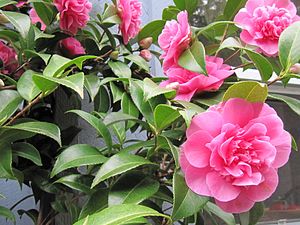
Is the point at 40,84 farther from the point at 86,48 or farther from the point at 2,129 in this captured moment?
the point at 86,48

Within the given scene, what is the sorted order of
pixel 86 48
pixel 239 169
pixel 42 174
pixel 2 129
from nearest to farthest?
pixel 239 169 → pixel 2 129 → pixel 42 174 → pixel 86 48

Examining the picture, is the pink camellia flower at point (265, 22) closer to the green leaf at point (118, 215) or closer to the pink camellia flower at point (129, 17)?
the pink camellia flower at point (129, 17)

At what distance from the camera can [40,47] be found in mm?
773

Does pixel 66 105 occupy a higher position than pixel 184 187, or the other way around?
pixel 184 187

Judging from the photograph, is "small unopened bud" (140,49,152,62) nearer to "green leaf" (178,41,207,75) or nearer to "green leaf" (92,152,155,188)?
"green leaf" (178,41,207,75)

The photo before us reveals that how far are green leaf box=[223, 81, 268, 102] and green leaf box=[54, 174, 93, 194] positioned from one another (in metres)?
0.28

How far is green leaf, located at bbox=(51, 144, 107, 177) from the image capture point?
1.78 ft

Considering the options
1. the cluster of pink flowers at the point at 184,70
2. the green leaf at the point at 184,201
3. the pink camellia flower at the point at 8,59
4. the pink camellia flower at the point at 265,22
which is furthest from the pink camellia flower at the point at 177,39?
the pink camellia flower at the point at 8,59

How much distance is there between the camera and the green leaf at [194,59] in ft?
1.84

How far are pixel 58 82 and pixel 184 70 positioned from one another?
200 millimetres

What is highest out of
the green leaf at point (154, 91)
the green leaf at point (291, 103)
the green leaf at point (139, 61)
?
the green leaf at point (154, 91)

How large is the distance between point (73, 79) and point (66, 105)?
36cm

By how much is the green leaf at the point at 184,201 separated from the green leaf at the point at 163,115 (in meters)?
0.08

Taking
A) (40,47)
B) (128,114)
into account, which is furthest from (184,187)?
(40,47)
